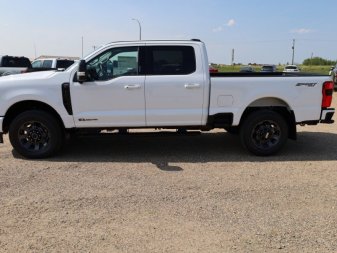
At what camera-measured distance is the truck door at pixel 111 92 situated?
6.91 meters

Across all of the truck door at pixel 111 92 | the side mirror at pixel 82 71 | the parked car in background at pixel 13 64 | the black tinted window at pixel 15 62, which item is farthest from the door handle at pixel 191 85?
the black tinted window at pixel 15 62

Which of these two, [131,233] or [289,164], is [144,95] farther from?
[131,233]

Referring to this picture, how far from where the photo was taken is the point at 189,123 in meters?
7.19

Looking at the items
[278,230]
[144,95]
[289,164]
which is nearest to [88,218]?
[278,230]

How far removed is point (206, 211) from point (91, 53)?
351 centimetres

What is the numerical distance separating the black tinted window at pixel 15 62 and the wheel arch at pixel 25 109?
568 inches

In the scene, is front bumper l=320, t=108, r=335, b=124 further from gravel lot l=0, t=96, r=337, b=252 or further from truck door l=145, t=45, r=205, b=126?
truck door l=145, t=45, r=205, b=126

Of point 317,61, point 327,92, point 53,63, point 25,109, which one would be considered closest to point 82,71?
point 25,109

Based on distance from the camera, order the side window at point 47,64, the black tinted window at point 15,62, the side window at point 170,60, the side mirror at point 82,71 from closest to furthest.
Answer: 1. the side mirror at point 82,71
2. the side window at point 170,60
3. the black tinted window at point 15,62
4. the side window at point 47,64

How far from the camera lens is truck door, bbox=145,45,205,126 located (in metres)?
6.99

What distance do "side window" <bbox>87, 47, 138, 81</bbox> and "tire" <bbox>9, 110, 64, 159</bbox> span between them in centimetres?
103

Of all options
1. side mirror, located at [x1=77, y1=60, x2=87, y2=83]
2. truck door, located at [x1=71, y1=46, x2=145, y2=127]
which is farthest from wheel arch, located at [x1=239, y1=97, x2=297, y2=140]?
side mirror, located at [x1=77, y1=60, x2=87, y2=83]

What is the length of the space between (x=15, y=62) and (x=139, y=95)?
1575 cm

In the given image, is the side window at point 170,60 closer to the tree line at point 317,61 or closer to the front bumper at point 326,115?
the front bumper at point 326,115
